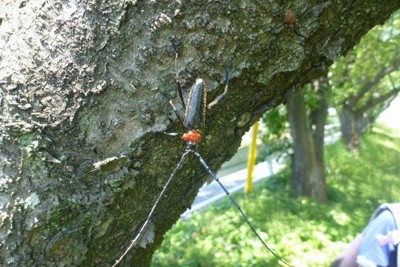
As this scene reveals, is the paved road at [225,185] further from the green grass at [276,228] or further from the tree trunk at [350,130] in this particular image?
the tree trunk at [350,130]

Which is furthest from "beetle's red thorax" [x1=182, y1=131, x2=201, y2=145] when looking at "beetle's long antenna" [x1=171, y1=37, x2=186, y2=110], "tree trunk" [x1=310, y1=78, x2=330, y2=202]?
"tree trunk" [x1=310, y1=78, x2=330, y2=202]

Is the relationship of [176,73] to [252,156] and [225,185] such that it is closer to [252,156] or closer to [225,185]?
[252,156]

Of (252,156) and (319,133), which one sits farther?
(319,133)

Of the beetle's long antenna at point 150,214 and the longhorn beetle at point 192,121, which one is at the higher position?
the longhorn beetle at point 192,121

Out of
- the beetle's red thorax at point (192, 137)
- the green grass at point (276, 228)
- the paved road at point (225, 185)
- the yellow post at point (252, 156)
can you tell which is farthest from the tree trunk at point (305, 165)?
the beetle's red thorax at point (192, 137)

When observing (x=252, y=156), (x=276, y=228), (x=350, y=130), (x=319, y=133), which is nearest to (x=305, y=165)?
(x=319, y=133)

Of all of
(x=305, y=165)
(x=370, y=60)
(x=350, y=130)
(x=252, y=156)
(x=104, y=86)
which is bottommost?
(x=350, y=130)

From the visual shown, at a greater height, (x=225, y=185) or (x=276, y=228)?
(x=225, y=185)

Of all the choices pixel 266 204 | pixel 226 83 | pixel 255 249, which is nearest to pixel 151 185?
pixel 226 83

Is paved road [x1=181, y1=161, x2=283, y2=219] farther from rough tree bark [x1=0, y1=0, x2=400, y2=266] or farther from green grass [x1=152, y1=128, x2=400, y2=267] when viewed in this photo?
rough tree bark [x1=0, y1=0, x2=400, y2=266]
